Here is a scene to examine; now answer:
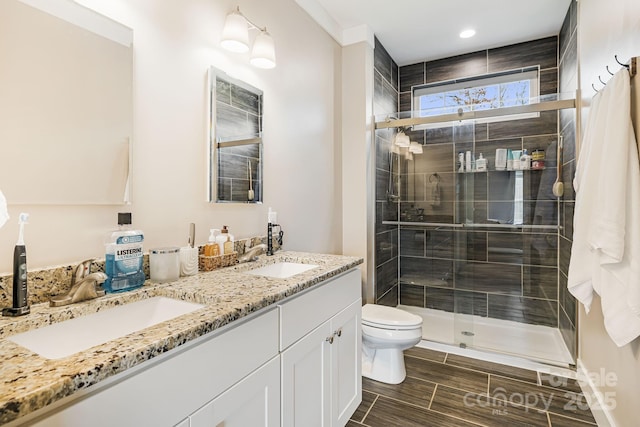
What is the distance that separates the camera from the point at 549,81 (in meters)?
3.10

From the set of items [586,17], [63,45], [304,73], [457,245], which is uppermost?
[586,17]

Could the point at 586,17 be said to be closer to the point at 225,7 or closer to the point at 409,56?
the point at 409,56

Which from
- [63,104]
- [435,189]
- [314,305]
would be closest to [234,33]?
[63,104]

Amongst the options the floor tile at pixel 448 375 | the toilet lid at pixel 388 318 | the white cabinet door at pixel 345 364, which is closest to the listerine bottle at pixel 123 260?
the white cabinet door at pixel 345 364

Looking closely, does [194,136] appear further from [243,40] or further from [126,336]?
[126,336]

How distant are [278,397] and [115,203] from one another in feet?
3.03

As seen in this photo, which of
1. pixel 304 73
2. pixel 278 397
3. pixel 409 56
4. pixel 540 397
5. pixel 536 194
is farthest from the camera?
pixel 409 56

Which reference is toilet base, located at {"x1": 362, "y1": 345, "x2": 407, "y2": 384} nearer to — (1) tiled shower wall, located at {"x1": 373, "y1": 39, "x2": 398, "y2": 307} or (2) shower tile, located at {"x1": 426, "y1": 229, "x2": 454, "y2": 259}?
(1) tiled shower wall, located at {"x1": 373, "y1": 39, "x2": 398, "y2": 307}

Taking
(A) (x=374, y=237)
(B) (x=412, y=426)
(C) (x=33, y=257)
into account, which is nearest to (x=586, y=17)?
(A) (x=374, y=237)

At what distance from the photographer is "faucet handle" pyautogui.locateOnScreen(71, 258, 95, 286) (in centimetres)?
108

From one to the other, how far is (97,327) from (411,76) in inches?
146

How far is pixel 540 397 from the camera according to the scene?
6.63ft

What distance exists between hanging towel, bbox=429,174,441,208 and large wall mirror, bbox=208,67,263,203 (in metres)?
1.97

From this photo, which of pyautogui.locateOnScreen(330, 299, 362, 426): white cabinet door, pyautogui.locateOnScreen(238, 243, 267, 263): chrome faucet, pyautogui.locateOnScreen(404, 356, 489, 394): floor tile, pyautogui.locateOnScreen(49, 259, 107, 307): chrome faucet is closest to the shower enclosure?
pyautogui.locateOnScreen(404, 356, 489, 394): floor tile
